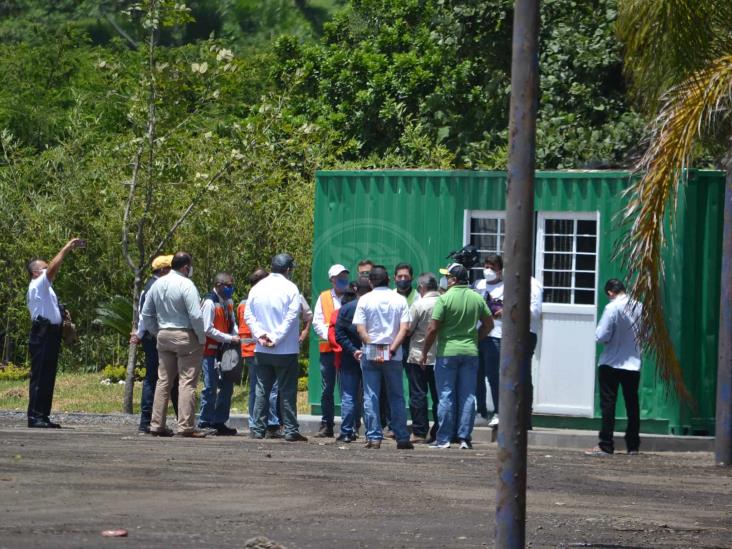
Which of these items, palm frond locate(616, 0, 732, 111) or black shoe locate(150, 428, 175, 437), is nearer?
palm frond locate(616, 0, 732, 111)

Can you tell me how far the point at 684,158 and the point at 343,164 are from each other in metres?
16.8

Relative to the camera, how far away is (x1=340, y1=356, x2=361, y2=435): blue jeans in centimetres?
1534

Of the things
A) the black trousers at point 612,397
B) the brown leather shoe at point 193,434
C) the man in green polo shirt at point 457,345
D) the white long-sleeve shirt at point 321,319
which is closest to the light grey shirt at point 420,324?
the man in green polo shirt at point 457,345

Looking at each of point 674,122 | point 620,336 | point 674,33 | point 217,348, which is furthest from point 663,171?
point 217,348

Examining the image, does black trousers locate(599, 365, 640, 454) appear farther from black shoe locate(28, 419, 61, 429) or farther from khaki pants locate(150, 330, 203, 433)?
black shoe locate(28, 419, 61, 429)

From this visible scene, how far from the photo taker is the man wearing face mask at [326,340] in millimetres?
16016

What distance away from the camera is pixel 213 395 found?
15.9 metres

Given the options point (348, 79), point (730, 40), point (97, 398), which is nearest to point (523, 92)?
point (730, 40)

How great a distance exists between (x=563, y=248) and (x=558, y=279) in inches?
13.5

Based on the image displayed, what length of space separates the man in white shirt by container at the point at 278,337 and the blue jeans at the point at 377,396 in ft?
2.43

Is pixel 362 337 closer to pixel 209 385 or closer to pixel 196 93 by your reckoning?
pixel 209 385

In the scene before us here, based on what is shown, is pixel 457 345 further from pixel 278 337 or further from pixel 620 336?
pixel 278 337

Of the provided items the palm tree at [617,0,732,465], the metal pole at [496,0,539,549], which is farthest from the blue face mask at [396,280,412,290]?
the metal pole at [496,0,539,549]

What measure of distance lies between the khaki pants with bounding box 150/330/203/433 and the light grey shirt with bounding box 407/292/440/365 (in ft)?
6.78
